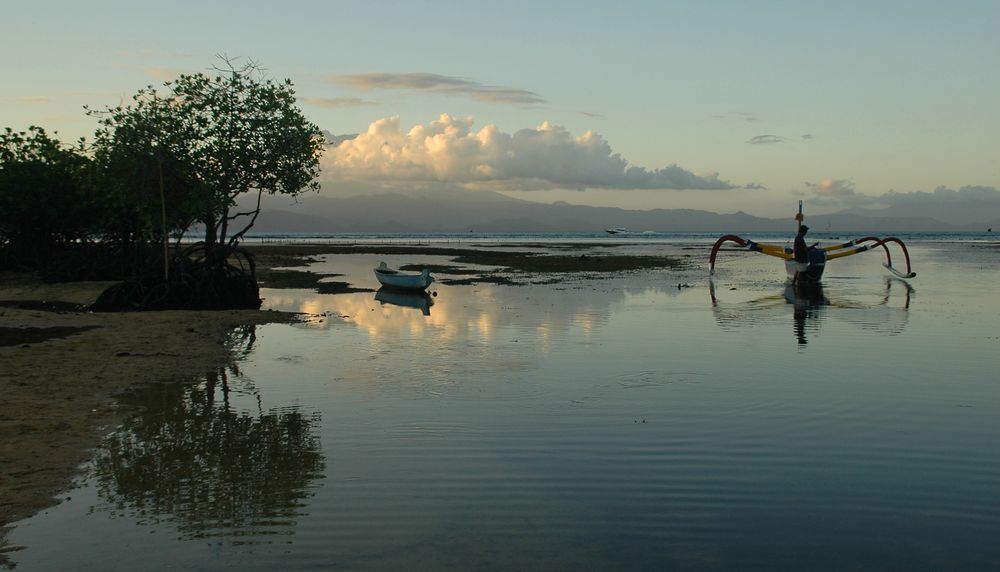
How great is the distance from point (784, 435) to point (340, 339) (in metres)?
15.0

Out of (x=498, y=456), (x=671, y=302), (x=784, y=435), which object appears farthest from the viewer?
(x=671, y=302)

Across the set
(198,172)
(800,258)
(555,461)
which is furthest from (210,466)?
(800,258)

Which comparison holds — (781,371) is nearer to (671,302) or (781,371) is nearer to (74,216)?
(671,302)

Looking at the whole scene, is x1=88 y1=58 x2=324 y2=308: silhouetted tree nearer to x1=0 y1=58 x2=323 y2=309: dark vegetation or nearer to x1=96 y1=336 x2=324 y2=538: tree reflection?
x1=0 y1=58 x2=323 y2=309: dark vegetation

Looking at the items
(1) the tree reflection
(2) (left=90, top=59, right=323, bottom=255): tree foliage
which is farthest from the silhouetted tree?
(1) the tree reflection

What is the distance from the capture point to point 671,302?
1435 inches

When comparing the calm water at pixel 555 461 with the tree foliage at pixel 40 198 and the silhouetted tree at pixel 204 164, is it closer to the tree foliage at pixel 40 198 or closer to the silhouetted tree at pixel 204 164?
the silhouetted tree at pixel 204 164

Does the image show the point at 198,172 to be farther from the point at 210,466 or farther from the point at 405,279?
the point at 210,466

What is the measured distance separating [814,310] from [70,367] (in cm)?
2667

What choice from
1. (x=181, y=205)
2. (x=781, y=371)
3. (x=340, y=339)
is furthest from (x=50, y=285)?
(x=781, y=371)

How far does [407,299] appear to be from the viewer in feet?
127

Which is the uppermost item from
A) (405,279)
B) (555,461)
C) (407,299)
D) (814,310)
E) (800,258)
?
(800,258)

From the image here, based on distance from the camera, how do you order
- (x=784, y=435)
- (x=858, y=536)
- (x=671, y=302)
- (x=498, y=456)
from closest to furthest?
Answer: 1. (x=858, y=536)
2. (x=498, y=456)
3. (x=784, y=435)
4. (x=671, y=302)

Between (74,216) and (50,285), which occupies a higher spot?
(74,216)
